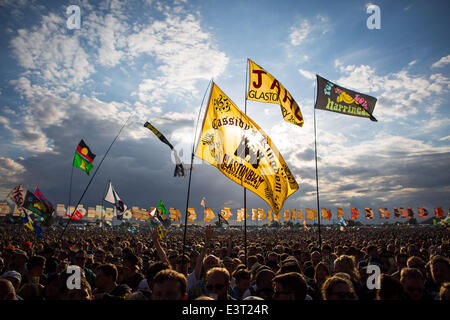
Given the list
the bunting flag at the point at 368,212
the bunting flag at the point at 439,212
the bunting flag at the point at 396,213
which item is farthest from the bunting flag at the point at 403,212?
the bunting flag at the point at 368,212

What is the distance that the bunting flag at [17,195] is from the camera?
17.0m

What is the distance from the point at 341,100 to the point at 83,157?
1204cm

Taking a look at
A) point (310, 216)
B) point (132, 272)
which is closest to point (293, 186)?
point (132, 272)

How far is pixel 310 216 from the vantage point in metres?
69.3

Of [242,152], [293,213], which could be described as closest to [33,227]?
[242,152]

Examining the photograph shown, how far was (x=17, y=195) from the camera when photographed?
57.1 ft

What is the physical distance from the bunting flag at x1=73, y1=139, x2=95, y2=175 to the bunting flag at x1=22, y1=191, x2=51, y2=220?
4.84 meters

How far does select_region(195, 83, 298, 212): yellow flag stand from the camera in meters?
6.93

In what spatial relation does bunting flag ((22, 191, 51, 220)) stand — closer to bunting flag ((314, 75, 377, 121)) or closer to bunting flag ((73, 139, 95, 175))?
bunting flag ((73, 139, 95, 175))

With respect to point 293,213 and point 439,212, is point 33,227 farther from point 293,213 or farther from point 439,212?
point 439,212

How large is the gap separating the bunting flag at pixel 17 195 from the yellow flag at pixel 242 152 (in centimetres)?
1686
